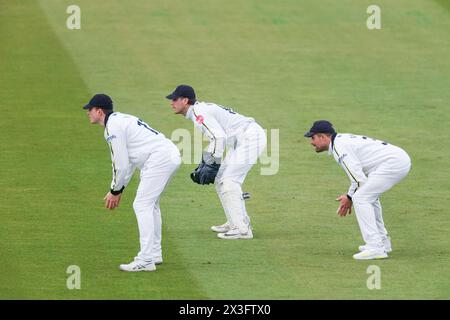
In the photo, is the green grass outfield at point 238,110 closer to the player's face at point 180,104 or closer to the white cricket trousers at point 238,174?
the white cricket trousers at point 238,174

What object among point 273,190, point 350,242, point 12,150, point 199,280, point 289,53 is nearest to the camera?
point 199,280

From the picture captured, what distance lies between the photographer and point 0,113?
2486 centimetres

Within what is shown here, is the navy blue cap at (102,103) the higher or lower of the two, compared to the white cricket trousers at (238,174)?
higher

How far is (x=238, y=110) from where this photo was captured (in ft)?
82.9

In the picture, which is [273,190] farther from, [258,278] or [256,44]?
[256,44]

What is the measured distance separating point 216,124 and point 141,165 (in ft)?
4.84

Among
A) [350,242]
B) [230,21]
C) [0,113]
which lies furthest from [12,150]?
[230,21]

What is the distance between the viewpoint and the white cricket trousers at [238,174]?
17375mm

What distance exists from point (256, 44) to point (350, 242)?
42.6ft

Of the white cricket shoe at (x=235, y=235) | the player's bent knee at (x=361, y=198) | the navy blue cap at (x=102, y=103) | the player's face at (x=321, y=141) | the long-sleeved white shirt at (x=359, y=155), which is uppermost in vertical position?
the navy blue cap at (x=102, y=103)

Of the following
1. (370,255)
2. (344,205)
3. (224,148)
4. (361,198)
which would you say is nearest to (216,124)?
(224,148)

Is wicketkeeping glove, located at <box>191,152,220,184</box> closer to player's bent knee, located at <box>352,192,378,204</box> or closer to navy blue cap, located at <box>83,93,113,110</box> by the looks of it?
navy blue cap, located at <box>83,93,113,110</box>

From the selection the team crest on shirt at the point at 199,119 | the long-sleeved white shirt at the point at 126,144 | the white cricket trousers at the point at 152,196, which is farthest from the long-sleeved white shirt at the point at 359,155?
the long-sleeved white shirt at the point at 126,144

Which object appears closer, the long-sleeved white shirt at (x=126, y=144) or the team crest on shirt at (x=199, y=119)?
the long-sleeved white shirt at (x=126, y=144)
